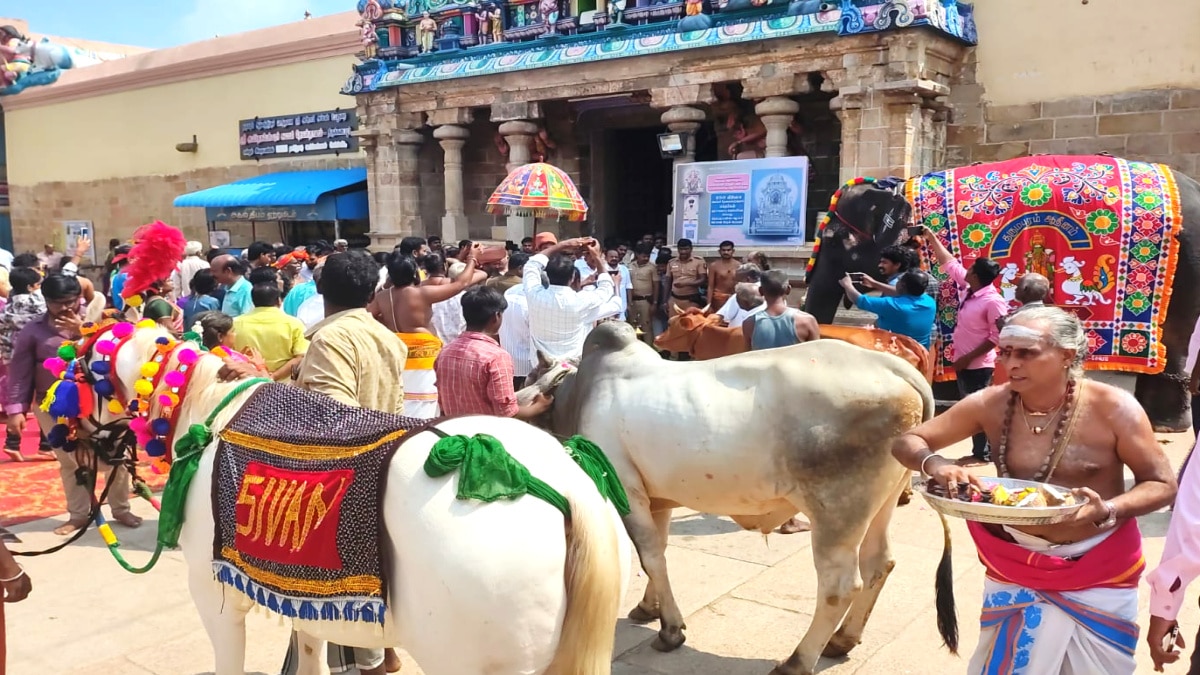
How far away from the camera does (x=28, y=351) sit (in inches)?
233

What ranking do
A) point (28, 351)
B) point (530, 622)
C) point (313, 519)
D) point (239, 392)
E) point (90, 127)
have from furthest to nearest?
point (90, 127)
point (28, 351)
point (239, 392)
point (313, 519)
point (530, 622)

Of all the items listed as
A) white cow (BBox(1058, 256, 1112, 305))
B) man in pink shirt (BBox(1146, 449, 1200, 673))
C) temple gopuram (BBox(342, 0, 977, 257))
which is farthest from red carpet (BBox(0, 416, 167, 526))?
temple gopuram (BBox(342, 0, 977, 257))

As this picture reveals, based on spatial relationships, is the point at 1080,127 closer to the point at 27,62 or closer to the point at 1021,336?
the point at 1021,336

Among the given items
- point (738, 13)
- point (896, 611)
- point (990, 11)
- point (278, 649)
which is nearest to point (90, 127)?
point (738, 13)

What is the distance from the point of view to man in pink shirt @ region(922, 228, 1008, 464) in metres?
6.37

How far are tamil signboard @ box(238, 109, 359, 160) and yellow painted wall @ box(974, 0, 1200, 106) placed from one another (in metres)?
11.6

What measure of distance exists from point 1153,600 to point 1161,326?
230 inches

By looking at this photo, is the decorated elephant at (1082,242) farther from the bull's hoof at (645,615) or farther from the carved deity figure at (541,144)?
the carved deity figure at (541,144)

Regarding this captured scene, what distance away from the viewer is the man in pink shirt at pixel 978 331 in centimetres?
637

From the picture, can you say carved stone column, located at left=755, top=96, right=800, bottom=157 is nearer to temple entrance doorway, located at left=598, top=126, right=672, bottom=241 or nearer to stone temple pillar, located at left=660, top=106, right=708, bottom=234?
stone temple pillar, located at left=660, top=106, right=708, bottom=234

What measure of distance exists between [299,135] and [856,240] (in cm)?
1424

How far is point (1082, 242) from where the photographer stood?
7.33 m

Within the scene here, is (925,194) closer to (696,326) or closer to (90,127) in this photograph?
(696,326)

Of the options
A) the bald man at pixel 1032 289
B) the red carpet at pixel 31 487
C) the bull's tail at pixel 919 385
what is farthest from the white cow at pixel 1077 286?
the red carpet at pixel 31 487
